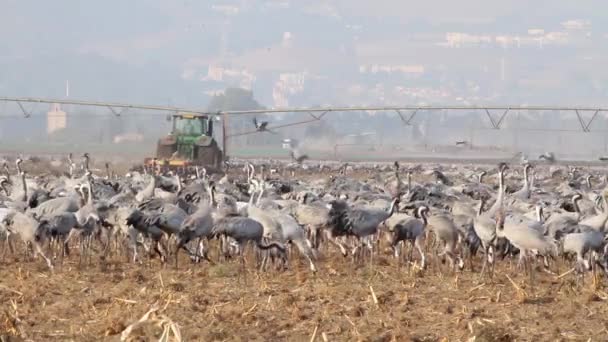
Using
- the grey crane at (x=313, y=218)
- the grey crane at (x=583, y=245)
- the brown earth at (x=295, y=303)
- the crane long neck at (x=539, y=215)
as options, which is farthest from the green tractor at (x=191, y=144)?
the grey crane at (x=583, y=245)

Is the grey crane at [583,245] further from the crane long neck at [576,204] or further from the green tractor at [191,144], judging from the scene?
the green tractor at [191,144]

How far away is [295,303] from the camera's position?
12219 millimetres

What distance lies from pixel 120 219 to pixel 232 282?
288 cm

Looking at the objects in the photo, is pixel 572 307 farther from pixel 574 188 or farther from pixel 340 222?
pixel 574 188

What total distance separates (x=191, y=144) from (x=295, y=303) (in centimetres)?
2643

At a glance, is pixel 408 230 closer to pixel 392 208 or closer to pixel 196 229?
pixel 392 208

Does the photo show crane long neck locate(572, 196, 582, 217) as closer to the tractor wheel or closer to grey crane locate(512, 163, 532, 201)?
grey crane locate(512, 163, 532, 201)

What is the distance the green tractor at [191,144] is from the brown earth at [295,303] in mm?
21941

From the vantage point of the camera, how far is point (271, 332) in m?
10.9

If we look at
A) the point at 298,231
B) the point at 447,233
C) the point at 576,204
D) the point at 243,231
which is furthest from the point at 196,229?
the point at 576,204

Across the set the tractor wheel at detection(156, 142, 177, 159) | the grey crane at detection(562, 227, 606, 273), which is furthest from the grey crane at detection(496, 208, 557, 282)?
the tractor wheel at detection(156, 142, 177, 159)

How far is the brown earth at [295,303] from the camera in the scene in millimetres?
10805

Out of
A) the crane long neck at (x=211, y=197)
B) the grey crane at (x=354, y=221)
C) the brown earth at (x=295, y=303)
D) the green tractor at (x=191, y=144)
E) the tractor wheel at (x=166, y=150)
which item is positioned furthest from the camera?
the tractor wheel at (x=166, y=150)

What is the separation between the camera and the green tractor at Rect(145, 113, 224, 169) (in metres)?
37.7
